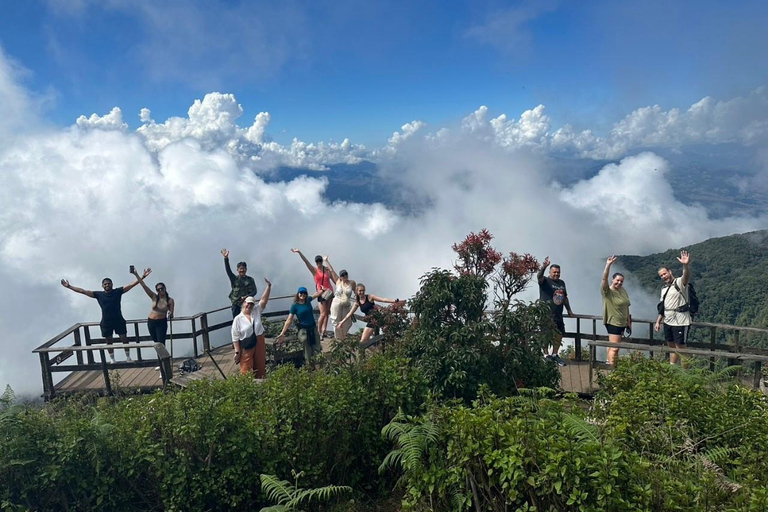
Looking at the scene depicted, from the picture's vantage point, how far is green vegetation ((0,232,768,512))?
11.9 feet

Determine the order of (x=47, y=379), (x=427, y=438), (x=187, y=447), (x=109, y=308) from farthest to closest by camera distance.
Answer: (x=109, y=308), (x=47, y=379), (x=187, y=447), (x=427, y=438)

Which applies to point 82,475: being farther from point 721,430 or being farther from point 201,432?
point 721,430

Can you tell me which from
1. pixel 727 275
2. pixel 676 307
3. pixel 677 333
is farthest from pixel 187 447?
pixel 727 275

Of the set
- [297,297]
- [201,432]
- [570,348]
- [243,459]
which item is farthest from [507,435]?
[570,348]

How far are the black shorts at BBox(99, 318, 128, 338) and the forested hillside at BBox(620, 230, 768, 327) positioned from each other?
33.6 m

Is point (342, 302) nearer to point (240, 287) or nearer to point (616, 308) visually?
point (240, 287)

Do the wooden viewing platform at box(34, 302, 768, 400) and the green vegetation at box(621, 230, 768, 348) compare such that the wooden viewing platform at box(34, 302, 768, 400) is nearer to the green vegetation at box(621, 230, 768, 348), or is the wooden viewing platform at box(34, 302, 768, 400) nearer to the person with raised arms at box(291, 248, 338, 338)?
the person with raised arms at box(291, 248, 338, 338)

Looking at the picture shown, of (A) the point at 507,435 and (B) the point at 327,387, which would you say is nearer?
(A) the point at 507,435

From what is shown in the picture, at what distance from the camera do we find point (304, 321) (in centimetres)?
952

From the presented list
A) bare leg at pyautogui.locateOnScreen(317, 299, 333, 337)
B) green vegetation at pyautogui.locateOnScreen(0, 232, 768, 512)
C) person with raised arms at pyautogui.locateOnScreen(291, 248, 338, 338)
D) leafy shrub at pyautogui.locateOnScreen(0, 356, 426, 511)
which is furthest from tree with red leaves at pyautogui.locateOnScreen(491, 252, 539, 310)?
bare leg at pyautogui.locateOnScreen(317, 299, 333, 337)

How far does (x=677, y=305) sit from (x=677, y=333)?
21.8 inches

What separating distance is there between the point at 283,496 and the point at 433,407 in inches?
64.5

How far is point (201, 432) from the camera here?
4980 millimetres

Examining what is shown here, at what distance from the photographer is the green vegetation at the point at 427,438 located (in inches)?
143
